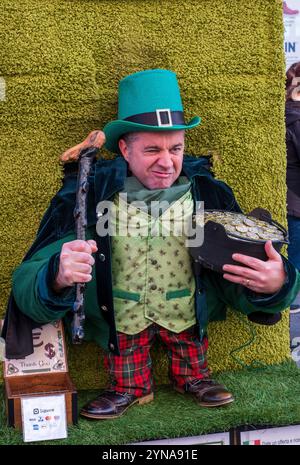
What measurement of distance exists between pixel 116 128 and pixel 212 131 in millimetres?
500

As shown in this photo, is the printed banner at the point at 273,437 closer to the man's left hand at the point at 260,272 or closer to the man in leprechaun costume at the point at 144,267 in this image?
the man in leprechaun costume at the point at 144,267

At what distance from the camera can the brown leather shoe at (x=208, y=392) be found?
250cm

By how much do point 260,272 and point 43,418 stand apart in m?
0.87

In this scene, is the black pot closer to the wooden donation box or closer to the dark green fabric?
the dark green fabric

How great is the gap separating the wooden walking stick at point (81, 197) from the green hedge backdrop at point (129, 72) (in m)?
0.29

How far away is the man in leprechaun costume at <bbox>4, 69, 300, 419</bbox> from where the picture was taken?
7.69 ft

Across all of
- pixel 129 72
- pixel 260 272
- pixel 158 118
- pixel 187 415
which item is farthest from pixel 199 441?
pixel 129 72

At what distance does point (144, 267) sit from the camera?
245 centimetres

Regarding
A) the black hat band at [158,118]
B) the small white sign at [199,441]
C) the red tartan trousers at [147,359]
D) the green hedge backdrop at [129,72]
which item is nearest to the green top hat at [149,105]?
the black hat band at [158,118]

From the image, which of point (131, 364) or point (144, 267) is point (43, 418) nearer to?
point (131, 364)

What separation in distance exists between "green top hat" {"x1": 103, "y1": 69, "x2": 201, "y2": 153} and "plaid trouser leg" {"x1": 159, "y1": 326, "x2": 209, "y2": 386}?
0.76 metres

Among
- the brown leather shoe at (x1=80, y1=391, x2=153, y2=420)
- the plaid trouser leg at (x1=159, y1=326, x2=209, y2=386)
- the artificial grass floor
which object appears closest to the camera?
the artificial grass floor

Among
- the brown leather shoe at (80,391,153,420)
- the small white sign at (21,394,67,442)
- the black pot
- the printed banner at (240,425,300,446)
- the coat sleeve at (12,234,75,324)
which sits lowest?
the printed banner at (240,425,300,446)

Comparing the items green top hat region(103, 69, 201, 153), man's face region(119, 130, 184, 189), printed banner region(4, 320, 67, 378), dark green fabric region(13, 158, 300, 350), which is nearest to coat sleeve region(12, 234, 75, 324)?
dark green fabric region(13, 158, 300, 350)
